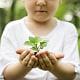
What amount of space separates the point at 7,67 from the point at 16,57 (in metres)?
0.08

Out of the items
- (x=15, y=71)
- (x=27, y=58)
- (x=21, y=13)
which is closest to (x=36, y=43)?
(x=27, y=58)

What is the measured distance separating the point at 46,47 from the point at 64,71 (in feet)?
0.50

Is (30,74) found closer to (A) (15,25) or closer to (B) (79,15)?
(A) (15,25)

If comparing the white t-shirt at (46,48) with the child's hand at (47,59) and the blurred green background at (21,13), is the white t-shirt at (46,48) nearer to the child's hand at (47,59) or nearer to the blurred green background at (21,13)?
the child's hand at (47,59)

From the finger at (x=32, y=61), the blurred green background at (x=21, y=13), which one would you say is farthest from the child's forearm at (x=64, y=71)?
the blurred green background at (x=21, y=13)

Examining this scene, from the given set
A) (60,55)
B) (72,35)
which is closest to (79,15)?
(72,35)

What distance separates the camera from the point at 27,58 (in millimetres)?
1287

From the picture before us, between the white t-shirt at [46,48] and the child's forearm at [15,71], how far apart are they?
0.03m

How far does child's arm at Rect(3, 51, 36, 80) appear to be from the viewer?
129 cm

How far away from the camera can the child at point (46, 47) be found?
1394mm

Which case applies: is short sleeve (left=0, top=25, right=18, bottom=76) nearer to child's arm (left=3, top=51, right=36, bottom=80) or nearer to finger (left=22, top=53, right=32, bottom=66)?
child's arm (left=3, top=51, right=36, bottom=80)

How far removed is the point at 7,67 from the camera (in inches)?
56.7

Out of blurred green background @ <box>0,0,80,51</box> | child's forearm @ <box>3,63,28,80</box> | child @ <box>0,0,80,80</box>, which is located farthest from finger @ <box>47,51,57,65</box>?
blurred green background @ <box>0,0,80,51</box>

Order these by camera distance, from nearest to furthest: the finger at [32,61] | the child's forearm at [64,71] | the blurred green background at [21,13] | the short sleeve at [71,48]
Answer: the finger at [32,61] < the child's forearm at [64,71] < the short sleeve at [71,48] < the blurred green background at [21,13]
